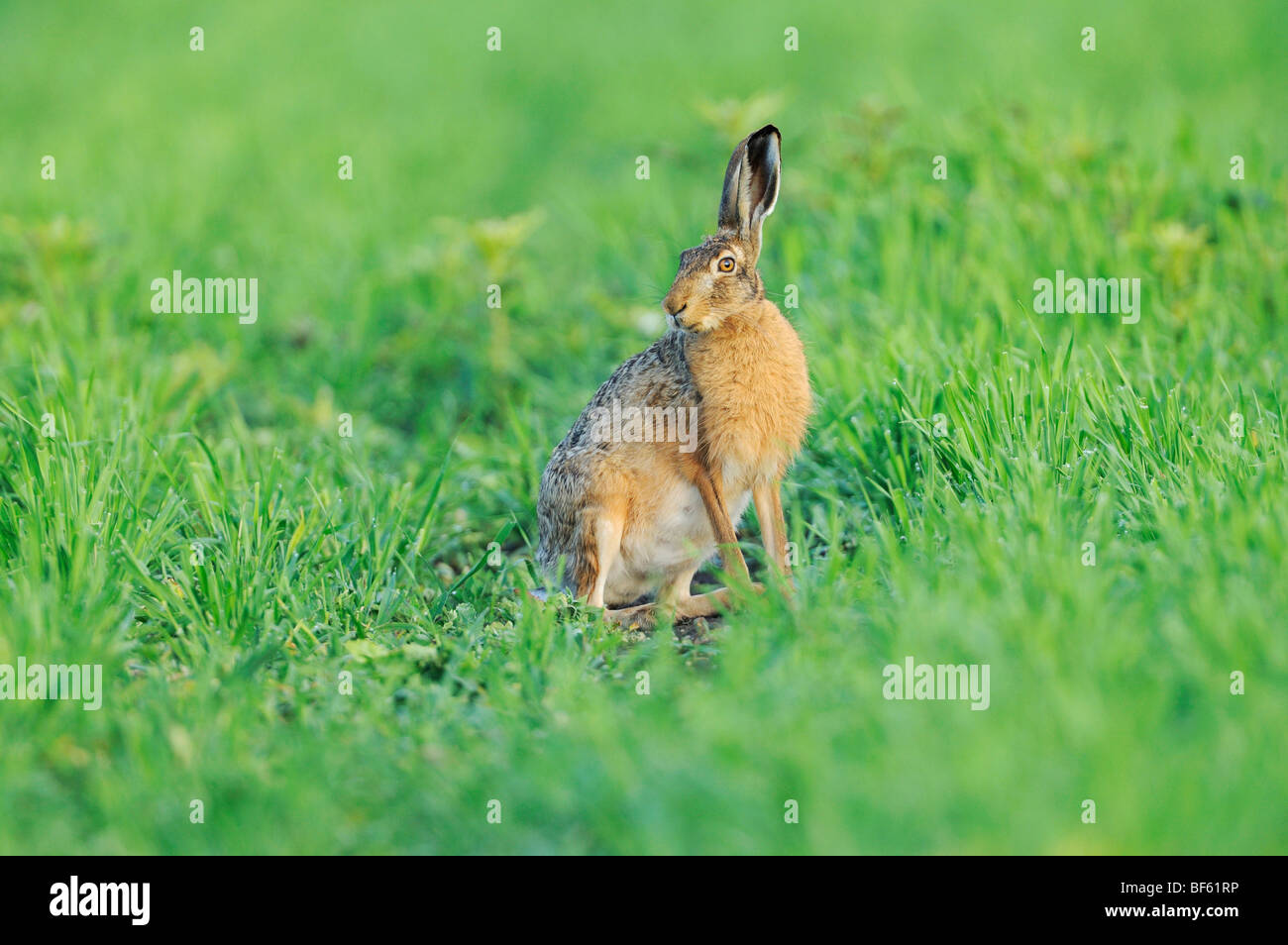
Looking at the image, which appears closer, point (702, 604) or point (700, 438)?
point (700, 438)

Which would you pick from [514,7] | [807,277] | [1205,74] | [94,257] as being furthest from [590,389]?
[514,7]

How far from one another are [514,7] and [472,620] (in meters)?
11.6

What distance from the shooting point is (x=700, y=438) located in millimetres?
4746

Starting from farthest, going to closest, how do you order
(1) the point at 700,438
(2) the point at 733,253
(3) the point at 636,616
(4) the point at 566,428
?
(4) the point at 566,428 → (3) the point at 636,616 → (1) the point at 700,438 → (2) the point at 733,253

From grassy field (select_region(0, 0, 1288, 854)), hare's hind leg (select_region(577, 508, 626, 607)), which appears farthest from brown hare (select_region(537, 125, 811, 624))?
grassy field (select_region(0, 0, 1288, 854))

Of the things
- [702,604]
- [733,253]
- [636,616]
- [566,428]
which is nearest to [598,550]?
[636,616]

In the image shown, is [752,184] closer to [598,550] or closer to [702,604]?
[598,550]

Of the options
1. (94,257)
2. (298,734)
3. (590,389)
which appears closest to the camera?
(298,734)

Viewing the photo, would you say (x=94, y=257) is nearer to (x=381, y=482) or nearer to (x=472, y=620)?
(x=381, y=482)

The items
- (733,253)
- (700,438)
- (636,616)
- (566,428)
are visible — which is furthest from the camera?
(566,428)

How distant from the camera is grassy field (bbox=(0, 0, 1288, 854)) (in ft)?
10.4

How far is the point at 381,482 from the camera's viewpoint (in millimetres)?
5539

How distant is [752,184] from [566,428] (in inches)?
78.4

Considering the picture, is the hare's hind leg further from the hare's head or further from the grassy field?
the hare's head
